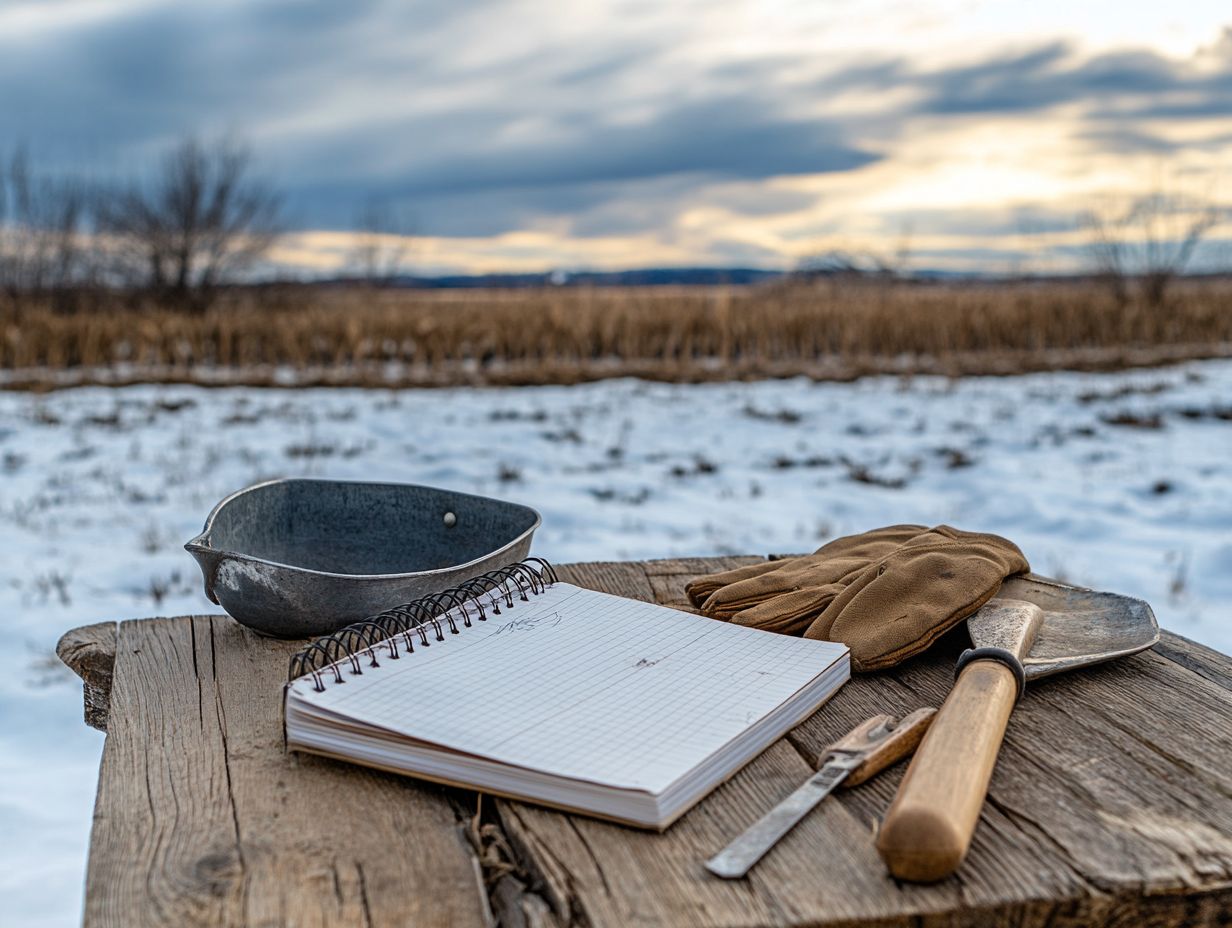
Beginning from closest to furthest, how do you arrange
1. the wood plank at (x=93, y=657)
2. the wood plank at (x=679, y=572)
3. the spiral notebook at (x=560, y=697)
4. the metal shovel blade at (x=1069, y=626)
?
the spiral notebook at (x=560, y=697)
the metal shovel blade at (x=1069, y=626)
the wood plank at (x=93, y=657)
the wood plank at (x=679, y=572)

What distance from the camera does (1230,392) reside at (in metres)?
8.41

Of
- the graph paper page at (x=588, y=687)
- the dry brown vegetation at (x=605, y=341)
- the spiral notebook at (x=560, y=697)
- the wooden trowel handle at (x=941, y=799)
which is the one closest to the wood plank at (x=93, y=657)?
the spiral notebook at (x=560, y=697)

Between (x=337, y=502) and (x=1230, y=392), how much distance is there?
8.80m

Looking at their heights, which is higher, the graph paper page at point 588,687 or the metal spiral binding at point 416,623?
the metal spiral binding at point 416,623

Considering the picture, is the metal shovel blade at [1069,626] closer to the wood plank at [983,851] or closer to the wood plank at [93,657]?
the wood plank at [983,851]

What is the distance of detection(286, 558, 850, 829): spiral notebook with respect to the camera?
0.93 metres

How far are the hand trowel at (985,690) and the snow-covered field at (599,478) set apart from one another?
1537 mm

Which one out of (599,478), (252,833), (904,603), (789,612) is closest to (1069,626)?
(904,603)

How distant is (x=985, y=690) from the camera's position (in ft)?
3.37

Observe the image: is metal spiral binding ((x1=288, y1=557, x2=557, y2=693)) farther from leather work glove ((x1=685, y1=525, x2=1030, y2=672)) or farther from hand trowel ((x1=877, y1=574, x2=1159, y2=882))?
hand trowel ((x1=877, y1=574, x2=1159, y2=882))

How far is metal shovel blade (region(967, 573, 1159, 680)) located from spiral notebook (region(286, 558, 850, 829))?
22cm

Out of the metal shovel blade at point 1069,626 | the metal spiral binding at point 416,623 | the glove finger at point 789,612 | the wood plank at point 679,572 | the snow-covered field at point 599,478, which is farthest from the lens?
the snow-covered field at point 599,478

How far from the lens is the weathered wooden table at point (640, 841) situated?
80 centimetres

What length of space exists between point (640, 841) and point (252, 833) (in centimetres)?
35
